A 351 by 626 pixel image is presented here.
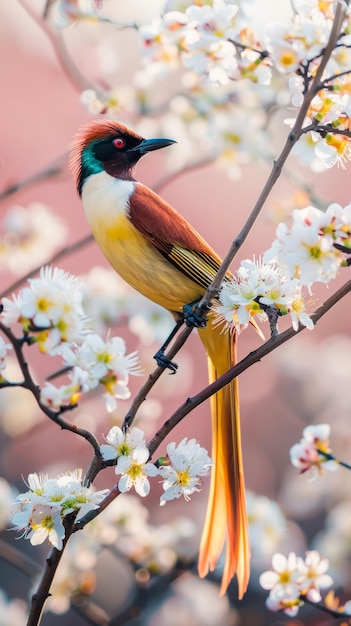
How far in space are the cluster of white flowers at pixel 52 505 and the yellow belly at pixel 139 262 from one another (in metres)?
0.53

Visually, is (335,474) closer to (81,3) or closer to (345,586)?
(345,586)

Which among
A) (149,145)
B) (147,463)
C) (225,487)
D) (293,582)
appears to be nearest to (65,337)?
(147,463)

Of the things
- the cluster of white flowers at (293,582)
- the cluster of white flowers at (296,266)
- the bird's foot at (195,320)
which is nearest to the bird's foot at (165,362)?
the bird's foot at (195,320)

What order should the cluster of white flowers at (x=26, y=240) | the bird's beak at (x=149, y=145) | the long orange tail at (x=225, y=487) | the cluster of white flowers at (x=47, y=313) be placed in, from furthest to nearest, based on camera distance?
the cluster of white flowers at (x=26, y=240) < the bird's beak at (x=149, y=145) < the long orange tail at (x=225, y=487) < the cluster of white flowers at (x=47, y=313)

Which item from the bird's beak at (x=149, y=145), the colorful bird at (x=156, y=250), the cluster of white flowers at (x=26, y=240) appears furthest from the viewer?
the cluster of white flowers at (x=26, y=240)

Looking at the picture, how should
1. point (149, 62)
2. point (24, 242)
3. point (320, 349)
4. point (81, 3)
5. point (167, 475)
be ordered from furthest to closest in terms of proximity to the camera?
point (320, 349)
point (24, 242)
point (81, 3)
point (149, 62)
point (167, 475)

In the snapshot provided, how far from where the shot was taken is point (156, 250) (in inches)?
59.1

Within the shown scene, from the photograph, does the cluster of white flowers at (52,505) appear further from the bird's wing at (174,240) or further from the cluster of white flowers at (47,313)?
the bird's wing at (174,240)

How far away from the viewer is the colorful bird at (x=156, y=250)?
1411 millimetres

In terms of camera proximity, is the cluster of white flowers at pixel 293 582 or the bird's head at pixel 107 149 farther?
the bird's head at pixel 107 149

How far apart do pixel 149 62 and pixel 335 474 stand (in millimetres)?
1875

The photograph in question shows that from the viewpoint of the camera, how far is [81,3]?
2.10 metres

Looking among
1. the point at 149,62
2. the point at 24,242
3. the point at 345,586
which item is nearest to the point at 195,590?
the point at 345,586

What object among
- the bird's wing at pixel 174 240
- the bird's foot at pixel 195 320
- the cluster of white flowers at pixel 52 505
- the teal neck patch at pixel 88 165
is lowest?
the cluster of white flowers at pixel 52 505
